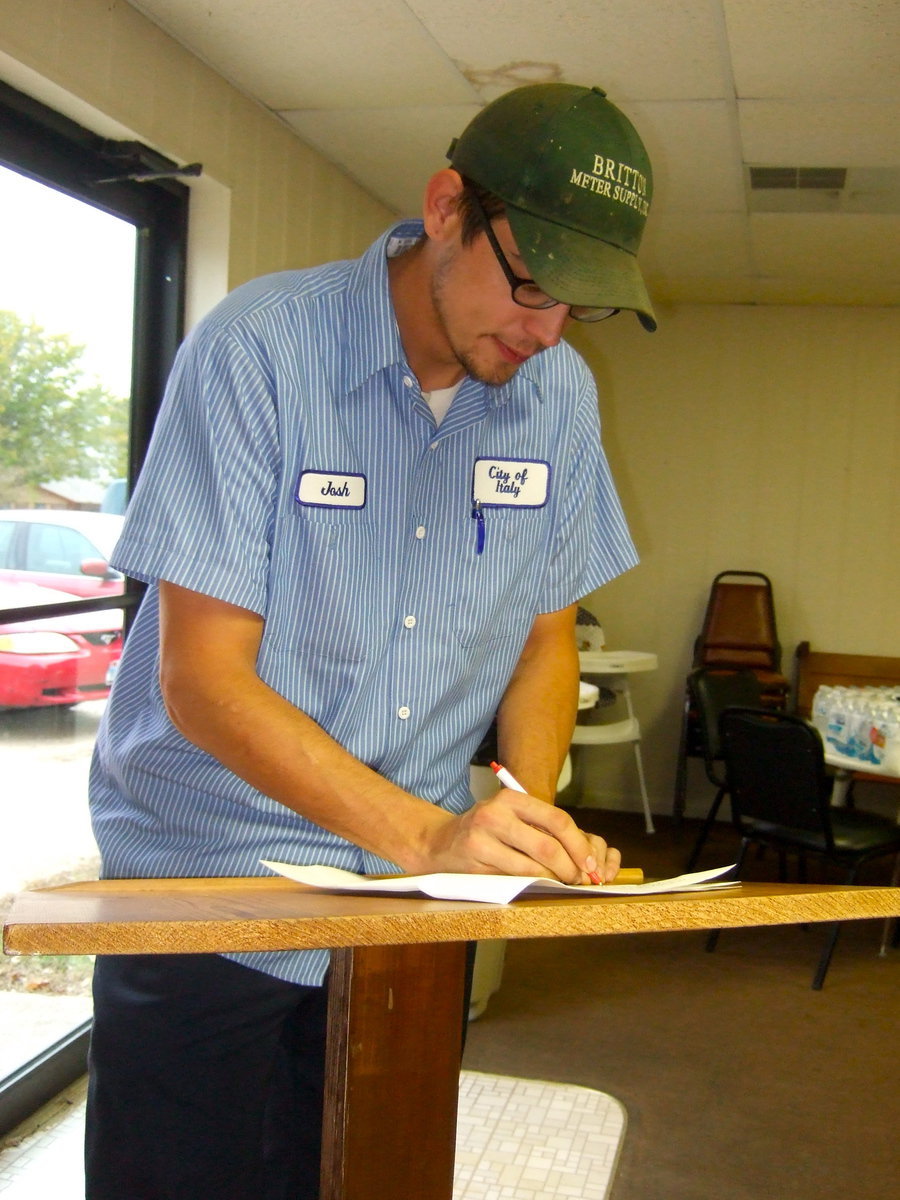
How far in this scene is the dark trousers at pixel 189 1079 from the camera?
114cm

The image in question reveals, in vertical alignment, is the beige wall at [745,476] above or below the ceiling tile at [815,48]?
below

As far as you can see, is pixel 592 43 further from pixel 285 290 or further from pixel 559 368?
pixel 285 290

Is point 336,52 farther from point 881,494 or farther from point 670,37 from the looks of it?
point 881,494

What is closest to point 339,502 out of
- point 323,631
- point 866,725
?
point 323,631

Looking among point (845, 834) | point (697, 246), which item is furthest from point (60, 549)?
point (697, 246)

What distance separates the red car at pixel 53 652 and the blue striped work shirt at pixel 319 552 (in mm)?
1620

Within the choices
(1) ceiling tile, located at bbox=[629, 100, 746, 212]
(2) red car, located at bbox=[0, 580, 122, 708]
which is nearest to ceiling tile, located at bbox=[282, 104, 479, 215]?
(1) ceiling tile, located at bbox=[629, 100, 746, 212]

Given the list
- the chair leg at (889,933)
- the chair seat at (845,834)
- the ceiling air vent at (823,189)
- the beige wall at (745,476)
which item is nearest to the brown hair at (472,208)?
the ceiling air vent at (823,189)

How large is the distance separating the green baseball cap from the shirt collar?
0.63ft

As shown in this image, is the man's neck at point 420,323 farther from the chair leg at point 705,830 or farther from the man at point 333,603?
the chair leg at point 705,830

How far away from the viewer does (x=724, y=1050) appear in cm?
358

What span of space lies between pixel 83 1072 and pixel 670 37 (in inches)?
126

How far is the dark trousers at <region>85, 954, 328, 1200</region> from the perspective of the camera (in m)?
1.14

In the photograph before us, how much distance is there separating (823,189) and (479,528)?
3.58 m
